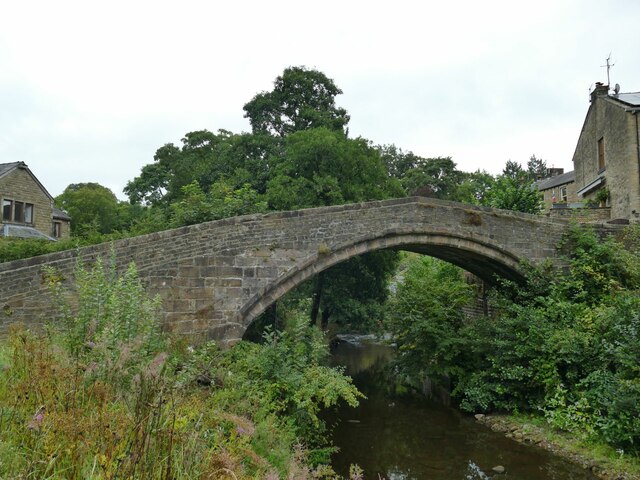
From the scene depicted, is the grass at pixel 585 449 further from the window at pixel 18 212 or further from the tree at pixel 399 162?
the tree at pixel 399 162

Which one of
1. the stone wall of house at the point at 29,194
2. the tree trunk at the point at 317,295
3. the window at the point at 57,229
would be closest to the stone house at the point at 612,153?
the tree trunk at the point at 317,295

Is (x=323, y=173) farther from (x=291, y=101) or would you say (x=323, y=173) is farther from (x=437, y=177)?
(x=437, y=177)

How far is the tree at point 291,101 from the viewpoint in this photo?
21609 mm

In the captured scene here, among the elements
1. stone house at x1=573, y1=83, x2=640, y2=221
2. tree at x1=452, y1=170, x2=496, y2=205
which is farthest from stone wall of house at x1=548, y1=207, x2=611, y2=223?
tree at x1=452, y1=170, x2=496, y2=205

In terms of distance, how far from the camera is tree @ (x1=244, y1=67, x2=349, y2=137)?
851 inches

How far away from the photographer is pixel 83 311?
473 centimetres

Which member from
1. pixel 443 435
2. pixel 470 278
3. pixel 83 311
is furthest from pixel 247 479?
pixel 470 278

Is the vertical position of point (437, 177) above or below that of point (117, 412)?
above

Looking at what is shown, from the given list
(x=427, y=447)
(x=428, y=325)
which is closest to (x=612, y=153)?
(x=428, y=325)

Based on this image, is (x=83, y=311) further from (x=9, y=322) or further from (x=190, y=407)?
(x=9, y=322)

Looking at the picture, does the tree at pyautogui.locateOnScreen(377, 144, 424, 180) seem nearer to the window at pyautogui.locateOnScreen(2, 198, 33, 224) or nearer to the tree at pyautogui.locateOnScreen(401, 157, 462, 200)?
the tree at pyautogui.locateOnScreen(401, 157, 462, 200)

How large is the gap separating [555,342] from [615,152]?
10.5m

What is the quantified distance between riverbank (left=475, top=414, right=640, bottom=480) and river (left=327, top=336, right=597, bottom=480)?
0.61ft

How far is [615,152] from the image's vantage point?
1647 cm
